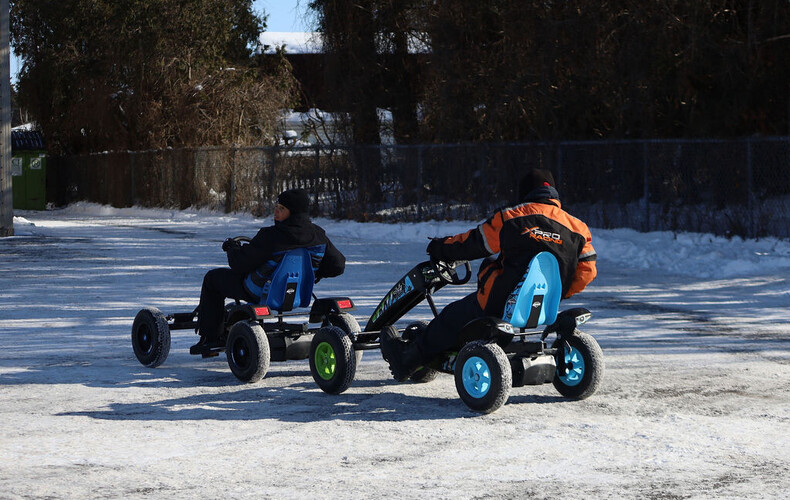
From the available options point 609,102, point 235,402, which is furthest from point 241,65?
point 235,402

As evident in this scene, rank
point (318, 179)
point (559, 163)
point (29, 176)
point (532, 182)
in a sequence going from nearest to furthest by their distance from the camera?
point (532, 182) → point (559, 163) → point (318, 179) → point (29, 176)

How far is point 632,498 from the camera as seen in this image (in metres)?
5.60

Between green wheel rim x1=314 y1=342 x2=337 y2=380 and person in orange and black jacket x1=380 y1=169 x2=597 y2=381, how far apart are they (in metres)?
0.51

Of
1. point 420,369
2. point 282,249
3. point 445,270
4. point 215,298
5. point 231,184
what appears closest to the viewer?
point 445,270

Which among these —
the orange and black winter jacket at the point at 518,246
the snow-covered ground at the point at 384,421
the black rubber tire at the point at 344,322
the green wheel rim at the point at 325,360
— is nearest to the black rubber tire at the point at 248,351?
the snow-covered ground at the point at 384,421

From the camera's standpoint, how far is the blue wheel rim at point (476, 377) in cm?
746

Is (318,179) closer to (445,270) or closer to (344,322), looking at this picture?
(344,322)

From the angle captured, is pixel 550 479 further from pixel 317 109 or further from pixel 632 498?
pixel 317 109

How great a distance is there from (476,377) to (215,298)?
99.0 inches

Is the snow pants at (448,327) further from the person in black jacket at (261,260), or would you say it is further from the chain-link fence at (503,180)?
the chain-link fence at (503,180)

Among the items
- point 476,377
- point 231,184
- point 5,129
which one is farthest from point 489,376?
point 231,184

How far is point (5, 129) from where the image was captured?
79.6 ft

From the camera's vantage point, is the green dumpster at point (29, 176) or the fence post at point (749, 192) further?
the green dumpster at point (29, 176)

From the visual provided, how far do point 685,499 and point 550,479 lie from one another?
2.23 ft
